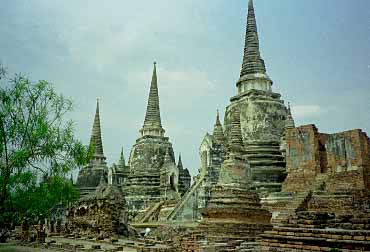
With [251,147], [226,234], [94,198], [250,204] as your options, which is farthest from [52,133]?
[251,147]

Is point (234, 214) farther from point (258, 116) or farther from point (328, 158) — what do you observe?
point (258, 116)

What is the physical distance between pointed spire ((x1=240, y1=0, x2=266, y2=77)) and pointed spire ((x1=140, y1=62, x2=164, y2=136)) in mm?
11441

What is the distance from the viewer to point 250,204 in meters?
17.1

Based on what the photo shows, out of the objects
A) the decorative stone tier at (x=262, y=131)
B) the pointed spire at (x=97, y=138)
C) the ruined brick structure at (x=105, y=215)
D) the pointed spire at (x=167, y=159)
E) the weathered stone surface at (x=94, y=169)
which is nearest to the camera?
the ruined brick structure at (x=105, y=215)

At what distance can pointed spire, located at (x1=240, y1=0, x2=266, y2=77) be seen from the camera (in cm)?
3072

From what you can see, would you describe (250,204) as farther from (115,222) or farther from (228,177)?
(115,222)

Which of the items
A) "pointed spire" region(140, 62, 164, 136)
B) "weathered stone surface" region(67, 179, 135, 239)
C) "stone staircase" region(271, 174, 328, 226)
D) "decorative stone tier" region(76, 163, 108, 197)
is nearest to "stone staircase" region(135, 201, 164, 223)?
"weathered stone surface" region(67, 179, 135, 239)

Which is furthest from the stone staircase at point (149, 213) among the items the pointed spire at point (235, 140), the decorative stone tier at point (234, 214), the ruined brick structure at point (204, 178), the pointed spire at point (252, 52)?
the decorative stone tier at point (234, 214)

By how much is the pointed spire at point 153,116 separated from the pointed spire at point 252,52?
1144cm

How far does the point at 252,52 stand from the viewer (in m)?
31.5

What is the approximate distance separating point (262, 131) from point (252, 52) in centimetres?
726

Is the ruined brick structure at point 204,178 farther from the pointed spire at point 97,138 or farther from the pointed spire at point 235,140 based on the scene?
the pointed spire at point 97,138

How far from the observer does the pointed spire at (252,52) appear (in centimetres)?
3072

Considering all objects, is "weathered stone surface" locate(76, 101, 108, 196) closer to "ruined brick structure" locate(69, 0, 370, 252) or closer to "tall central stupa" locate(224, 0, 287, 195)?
"ruined brick structure" locate(69, 0, 370, 252)
